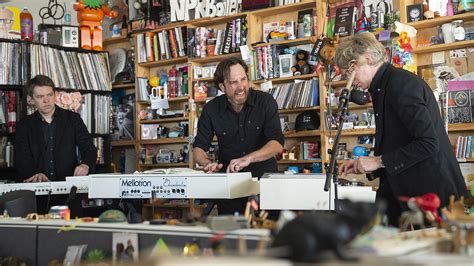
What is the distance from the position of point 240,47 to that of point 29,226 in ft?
12.8

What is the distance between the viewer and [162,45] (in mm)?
6316

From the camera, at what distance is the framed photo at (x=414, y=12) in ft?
15.7

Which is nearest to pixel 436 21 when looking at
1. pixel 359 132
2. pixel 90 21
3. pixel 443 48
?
pixel 443 48

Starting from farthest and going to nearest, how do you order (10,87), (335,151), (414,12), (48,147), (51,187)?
1. (10,87)
2. (414,12)
3. (48,147)
4. (51,187)
5. (335,151)

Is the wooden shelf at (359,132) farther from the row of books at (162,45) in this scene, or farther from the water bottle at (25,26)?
the water bottle at (25,26)

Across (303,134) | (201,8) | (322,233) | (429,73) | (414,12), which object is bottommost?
(322,233)

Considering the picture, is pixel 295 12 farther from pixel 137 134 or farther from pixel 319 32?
pixel 137 134

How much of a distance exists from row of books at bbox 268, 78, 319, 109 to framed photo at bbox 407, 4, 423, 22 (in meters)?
0.94

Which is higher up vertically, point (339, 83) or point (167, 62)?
point (167, 62)

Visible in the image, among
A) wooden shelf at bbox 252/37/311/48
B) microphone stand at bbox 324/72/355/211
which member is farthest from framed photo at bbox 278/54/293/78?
microphone stand at bbox 324/72/355/211

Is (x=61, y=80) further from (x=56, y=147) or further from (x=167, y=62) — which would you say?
(x=56, y=147)

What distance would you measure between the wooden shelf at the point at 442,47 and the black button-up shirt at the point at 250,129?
5.79 feet

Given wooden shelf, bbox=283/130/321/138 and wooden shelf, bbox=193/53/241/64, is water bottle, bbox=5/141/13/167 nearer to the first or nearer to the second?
wooden shelf, bbox=193/53/241/64

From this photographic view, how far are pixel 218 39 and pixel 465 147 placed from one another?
8.45 ft
